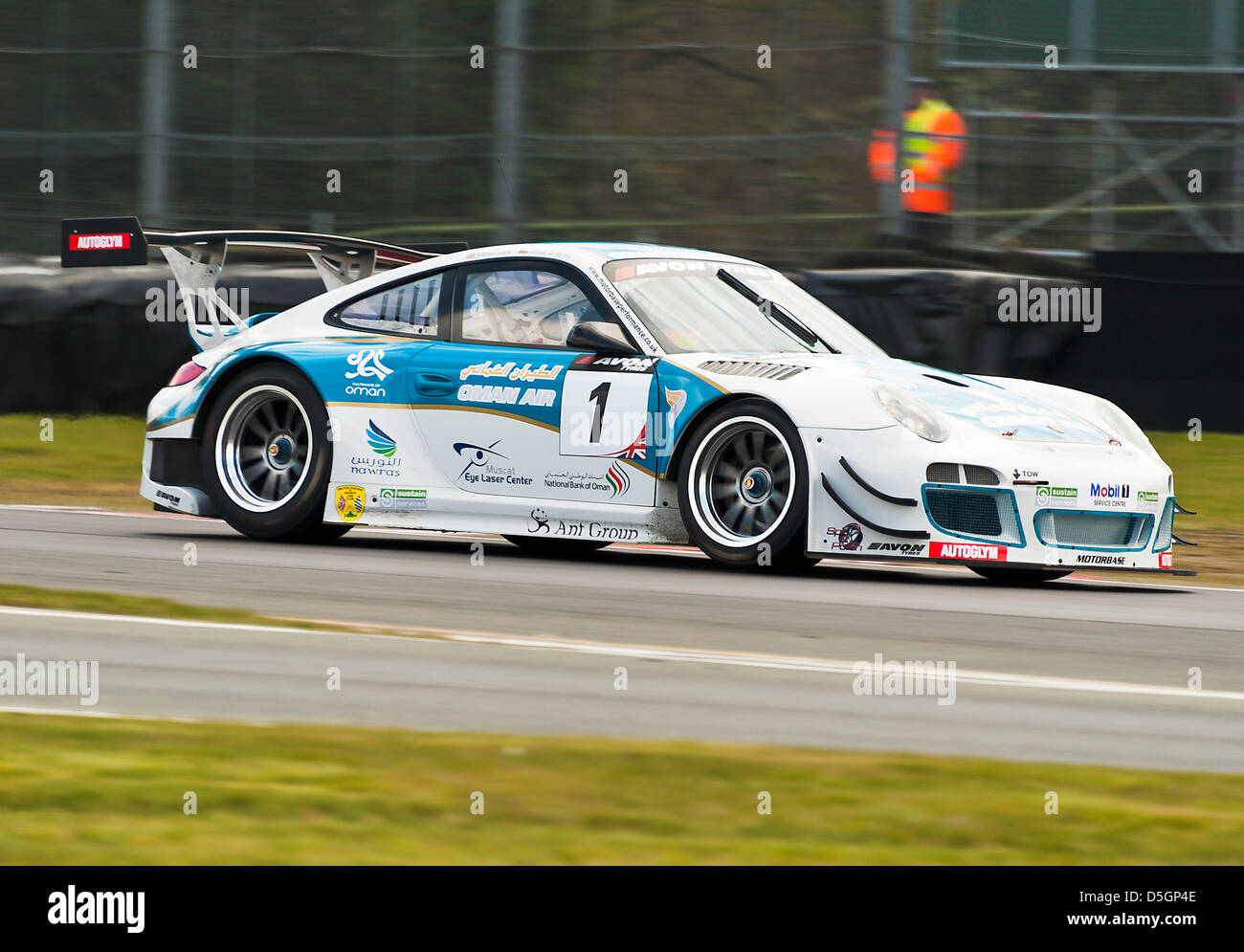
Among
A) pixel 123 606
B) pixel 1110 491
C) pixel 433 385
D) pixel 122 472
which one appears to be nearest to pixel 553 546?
pixel 433 385

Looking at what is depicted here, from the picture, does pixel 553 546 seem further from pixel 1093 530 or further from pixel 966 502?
pixel 1093 530

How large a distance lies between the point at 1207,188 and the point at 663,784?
36.8 ft

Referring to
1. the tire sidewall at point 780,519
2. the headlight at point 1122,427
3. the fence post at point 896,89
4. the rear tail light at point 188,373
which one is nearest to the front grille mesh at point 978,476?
Result: the tire sidewall at point 780,519

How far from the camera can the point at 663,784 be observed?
4523 millimetres

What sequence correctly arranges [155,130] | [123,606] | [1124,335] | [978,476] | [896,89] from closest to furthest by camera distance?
[123,606] → [978,476] → [1124,335] → [896,89] → [155,130]

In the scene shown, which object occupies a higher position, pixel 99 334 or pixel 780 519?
pixel 99 334

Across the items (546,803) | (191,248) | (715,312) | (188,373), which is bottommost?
(546,803)

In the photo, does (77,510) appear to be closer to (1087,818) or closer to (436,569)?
(436,569)

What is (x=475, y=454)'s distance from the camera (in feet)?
30.6

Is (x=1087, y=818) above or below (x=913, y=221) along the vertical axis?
below

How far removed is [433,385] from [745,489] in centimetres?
164
